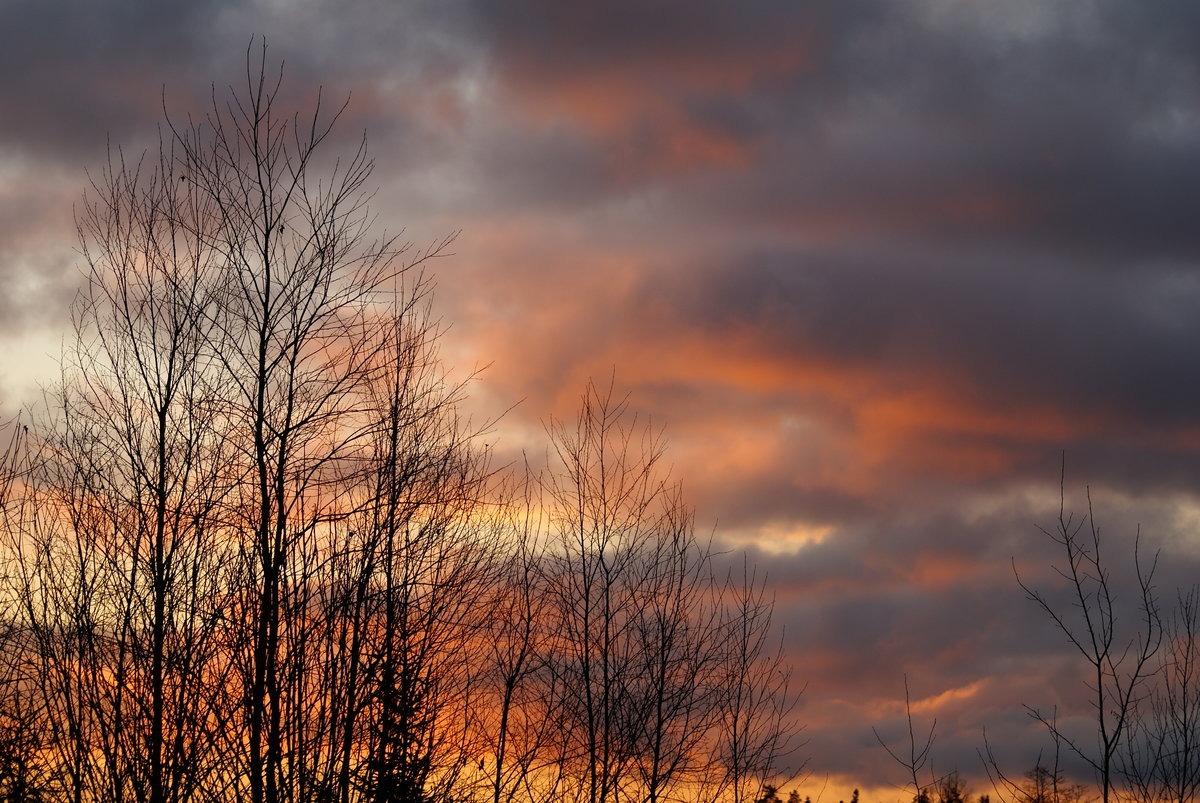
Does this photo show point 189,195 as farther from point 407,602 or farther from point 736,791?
point 736,791

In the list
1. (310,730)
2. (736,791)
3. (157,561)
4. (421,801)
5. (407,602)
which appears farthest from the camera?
(736,791)

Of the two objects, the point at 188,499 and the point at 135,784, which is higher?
the point at 188,499

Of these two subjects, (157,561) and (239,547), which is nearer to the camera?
(239,547)

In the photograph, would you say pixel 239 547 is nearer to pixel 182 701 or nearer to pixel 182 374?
pixel 182 701

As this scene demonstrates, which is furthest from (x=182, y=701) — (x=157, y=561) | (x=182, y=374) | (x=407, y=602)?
(x=182, y=374)

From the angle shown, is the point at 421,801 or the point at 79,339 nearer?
the point at 79,339

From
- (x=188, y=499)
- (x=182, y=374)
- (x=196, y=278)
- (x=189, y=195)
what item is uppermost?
(x=189, y=195)

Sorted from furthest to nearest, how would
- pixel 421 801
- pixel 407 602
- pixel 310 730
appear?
pixel 421 801
pixel 407 602
pixel 310 730

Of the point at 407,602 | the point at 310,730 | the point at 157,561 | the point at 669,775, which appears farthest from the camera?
the point at 669,775

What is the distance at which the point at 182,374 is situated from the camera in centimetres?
949

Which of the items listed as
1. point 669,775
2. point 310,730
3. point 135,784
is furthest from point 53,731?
point 669,775

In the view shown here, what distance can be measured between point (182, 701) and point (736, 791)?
36.5ft

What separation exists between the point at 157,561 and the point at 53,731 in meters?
1.64

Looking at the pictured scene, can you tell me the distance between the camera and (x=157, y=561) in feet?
29.9
